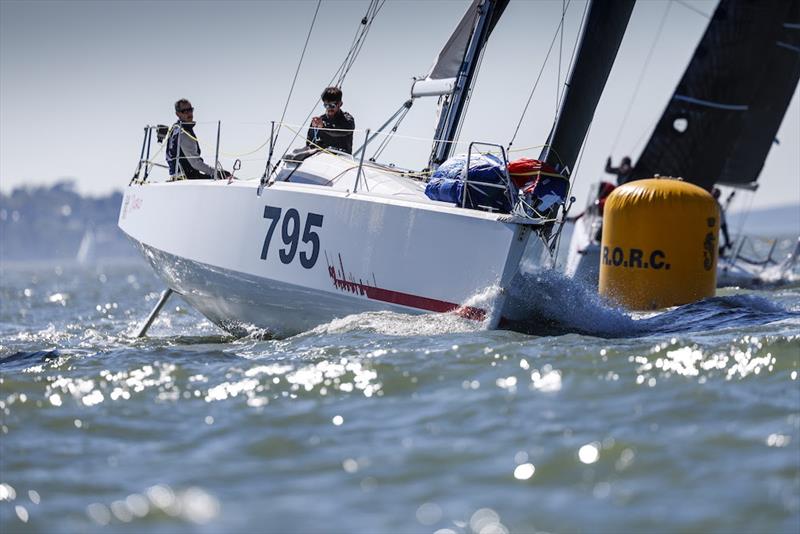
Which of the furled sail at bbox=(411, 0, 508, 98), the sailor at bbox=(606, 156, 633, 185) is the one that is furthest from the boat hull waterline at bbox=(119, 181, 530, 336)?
the sailor at bbox=(606, 156, 633, 185)

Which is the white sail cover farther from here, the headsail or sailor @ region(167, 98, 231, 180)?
sailor @ region(167, 98, 231, 180)

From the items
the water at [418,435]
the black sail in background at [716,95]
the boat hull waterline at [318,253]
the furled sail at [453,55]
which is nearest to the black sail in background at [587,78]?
the furled sail at [453,55]

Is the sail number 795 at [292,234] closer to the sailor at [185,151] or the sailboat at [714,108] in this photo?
the sailor at [185,151]

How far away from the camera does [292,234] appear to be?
23.2ft

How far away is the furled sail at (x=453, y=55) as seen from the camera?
27.6ft

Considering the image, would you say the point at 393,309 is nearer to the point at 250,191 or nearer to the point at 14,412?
the point at 250,191

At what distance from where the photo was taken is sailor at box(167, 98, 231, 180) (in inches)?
336

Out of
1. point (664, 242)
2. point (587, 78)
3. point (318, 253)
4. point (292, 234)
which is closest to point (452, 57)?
point (587, 78)

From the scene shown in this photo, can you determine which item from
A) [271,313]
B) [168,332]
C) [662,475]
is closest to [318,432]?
[662,475]

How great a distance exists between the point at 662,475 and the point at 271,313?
452 cm

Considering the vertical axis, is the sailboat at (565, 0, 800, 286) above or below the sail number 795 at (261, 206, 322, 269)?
above

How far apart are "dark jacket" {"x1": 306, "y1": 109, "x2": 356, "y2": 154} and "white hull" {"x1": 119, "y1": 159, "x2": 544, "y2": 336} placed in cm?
65

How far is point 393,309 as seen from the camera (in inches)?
Answer: 259

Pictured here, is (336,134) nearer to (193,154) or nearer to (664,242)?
(193,154)
